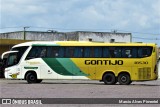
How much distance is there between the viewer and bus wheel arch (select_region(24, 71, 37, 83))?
1209 inches

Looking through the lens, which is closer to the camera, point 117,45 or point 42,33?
point 117,45

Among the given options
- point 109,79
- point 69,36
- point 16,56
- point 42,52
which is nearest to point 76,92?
point 109,79

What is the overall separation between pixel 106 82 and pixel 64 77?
9.46 feet

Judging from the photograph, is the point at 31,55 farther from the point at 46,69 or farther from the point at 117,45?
the point at 117,45

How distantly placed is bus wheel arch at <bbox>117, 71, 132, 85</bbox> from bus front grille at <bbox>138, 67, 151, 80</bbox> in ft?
2.55

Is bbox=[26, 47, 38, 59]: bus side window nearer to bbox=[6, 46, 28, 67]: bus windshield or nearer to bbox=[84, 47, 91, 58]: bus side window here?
bbox=[6, 46, 28, 67]: bus windshield

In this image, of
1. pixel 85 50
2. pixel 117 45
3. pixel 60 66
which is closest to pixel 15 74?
pixel 60 66

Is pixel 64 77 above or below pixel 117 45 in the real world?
below

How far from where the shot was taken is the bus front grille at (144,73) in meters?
29.4

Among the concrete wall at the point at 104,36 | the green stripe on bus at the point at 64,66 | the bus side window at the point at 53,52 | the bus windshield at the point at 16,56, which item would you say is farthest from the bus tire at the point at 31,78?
the concrete wall at the point at 104,36

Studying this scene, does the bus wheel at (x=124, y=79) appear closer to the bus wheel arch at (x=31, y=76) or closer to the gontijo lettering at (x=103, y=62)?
the gontijo lettering at (x=103, y=62)

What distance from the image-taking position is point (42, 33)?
221 feet

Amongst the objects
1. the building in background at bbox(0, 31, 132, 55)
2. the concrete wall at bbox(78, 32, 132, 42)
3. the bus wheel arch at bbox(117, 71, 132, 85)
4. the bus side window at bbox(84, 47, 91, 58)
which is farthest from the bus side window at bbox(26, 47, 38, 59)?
the concrete wall at bbox(78, 32, 132, 42)

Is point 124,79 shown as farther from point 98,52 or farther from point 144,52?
point 98,52
